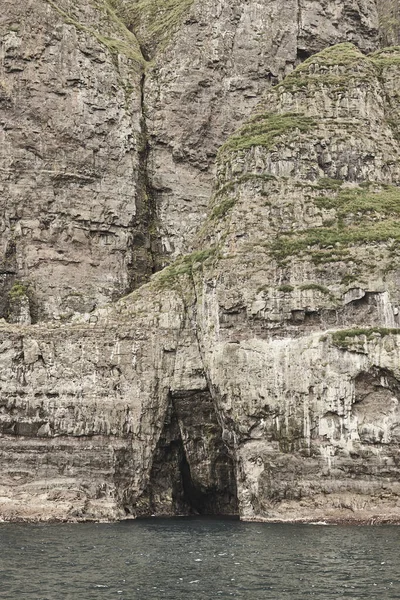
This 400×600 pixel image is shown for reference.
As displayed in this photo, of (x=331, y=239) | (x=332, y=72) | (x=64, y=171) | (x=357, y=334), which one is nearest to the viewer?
(x=357, y=334)

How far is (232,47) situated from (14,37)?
77.1 feet

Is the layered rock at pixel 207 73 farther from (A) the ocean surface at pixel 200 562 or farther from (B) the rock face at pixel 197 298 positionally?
(A) the ocean surface at pixel 200 562

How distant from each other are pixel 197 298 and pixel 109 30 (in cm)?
4287

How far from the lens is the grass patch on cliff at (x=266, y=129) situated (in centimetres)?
7212

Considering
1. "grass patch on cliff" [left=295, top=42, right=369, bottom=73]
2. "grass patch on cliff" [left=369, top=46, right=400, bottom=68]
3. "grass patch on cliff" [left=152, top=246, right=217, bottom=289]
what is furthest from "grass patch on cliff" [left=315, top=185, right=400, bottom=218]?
"grass patch on cliff" [left=369, top=46, right=400, bottom=68]

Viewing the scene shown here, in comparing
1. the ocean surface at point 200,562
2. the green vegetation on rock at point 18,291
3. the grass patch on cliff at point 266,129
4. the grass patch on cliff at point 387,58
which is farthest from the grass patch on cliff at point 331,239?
the green vegetation on rock at point 18,291

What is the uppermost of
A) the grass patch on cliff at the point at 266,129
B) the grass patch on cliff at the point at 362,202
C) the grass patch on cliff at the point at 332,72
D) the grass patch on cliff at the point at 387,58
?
the grass patch on cliff at the point at 387,58

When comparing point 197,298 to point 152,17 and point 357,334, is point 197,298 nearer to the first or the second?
point 357,334

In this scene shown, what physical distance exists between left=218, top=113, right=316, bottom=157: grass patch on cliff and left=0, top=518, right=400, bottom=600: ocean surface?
3197 cm

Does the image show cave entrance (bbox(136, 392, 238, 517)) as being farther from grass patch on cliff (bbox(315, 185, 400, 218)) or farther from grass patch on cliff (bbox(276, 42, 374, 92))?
grass patch on cliff (bbox(276, 42, 374, 92))

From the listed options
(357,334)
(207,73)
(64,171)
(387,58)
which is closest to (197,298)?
(357,334)

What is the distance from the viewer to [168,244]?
88.9 m

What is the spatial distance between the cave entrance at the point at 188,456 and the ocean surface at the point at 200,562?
10.8 m

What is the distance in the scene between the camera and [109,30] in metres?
97.5
